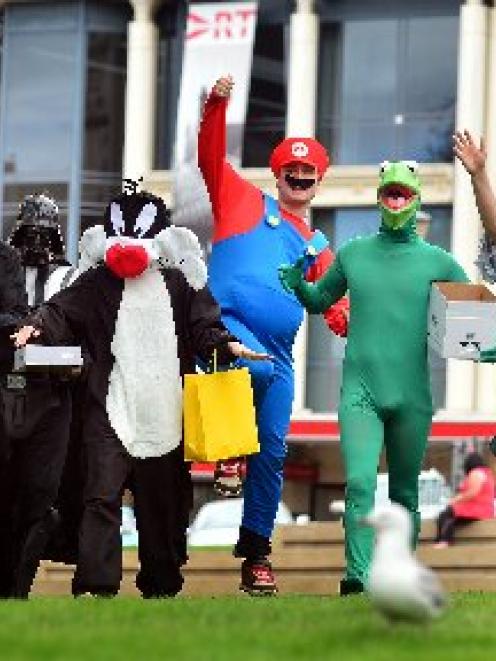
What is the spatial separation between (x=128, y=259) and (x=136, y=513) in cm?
132

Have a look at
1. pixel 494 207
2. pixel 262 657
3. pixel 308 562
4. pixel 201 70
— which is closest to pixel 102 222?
pixel 494 207

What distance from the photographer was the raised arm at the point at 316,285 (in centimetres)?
1459

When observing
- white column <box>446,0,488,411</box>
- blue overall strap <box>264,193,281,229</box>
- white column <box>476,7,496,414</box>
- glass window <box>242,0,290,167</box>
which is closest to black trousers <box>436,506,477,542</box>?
blue overall strap <box>264,193,281,229</box>

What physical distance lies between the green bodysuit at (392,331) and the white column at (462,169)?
128 feet

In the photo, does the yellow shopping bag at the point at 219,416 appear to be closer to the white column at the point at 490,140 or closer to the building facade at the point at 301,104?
the building facade at the point at 301,104

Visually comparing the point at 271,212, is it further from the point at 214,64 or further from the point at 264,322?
the point at 214,64

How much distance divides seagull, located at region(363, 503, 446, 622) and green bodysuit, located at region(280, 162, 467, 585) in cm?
438

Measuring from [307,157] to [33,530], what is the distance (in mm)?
2534

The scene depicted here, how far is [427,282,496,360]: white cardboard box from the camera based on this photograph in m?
13.7

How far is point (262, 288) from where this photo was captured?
1511cm

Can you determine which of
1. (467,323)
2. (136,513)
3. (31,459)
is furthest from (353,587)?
(31,459)

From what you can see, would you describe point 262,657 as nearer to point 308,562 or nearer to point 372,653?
point 372,653

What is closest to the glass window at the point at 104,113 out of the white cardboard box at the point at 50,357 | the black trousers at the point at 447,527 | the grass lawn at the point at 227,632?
the black trousers at the point at 447,527

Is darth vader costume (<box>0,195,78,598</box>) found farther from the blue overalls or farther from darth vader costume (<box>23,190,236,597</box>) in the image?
the blue overalls
